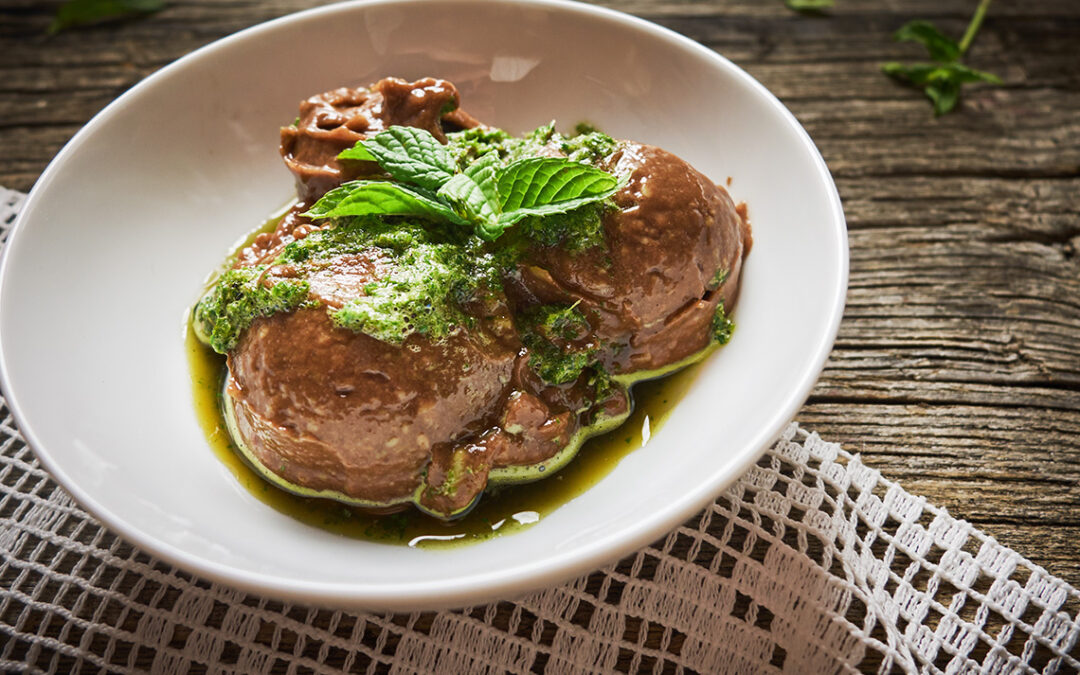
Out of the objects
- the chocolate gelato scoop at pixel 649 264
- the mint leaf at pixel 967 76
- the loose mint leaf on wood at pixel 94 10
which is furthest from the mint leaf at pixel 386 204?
the mint leaf at pixel 967 76

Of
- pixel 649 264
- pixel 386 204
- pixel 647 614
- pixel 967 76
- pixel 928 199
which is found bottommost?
pixel 647 614

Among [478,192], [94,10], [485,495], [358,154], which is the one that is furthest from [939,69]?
[94,10]

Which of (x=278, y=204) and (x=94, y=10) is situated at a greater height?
(x=94, y=10)

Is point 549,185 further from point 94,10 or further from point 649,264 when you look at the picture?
point 94,10

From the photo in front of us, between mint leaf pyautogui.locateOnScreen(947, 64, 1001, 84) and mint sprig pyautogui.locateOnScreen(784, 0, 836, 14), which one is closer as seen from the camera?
mint leaf pyautogui.locateOnScreen(947, 64, 1001, 84)

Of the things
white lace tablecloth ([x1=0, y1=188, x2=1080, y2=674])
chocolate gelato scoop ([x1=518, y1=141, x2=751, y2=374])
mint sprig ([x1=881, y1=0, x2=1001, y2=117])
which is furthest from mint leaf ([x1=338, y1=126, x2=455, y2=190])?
mint sprig ([x1=881, y1=0, x2=1001, y2=117])

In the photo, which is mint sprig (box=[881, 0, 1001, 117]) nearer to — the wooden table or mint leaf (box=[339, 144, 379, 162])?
the wooden table
